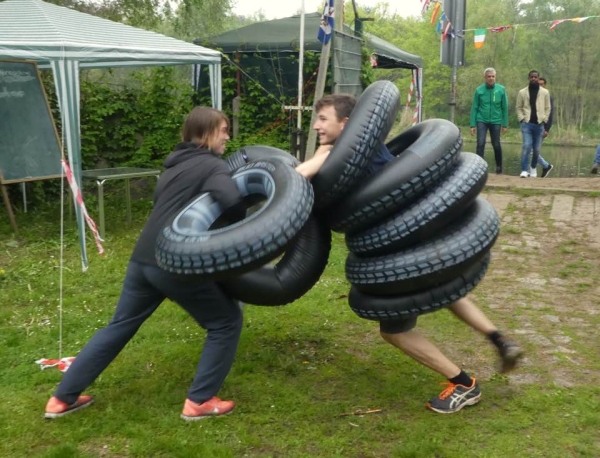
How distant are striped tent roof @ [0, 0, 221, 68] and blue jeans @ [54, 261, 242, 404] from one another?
12.0ft

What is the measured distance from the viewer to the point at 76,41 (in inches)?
272

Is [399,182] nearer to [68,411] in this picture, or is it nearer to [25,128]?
[68,411]

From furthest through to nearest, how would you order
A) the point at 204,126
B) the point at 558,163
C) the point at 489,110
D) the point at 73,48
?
the point at 558,163 → the point at 489,110 → the point at 73,48 → the point at 204,126

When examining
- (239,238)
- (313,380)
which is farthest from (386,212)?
(313,380)

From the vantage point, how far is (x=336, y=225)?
12.1 ft

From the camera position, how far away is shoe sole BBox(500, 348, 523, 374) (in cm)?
377

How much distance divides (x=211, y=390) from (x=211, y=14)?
69.1ft

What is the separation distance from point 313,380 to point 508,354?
1.19 m

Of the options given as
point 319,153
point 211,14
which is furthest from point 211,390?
point 211,14

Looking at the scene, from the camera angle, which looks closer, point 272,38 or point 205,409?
point 205,409

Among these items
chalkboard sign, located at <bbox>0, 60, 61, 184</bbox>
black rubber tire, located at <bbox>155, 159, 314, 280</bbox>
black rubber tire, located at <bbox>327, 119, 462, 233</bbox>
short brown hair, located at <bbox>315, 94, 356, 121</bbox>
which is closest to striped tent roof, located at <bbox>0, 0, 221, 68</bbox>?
chalkboard sign, located at <bbox>0, 60, 61, 184</bbox>

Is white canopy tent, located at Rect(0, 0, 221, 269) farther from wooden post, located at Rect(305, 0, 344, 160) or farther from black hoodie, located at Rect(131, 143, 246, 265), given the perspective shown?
black hoodie, located at Rect(131, 143, 246, 265)

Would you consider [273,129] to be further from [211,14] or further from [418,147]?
[211,14]

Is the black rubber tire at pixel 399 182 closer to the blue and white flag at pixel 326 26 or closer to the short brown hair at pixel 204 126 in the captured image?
the short brown hair at pixel 204 126
